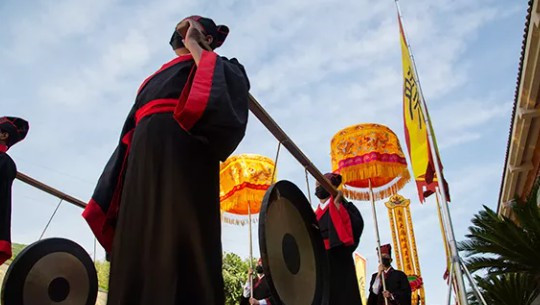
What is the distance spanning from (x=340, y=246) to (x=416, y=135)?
1.25 meters

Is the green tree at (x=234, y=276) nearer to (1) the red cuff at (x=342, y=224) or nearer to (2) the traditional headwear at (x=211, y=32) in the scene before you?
(1) the red cuff at (x=342, y=224)

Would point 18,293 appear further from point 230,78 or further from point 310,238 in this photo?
point 230,78

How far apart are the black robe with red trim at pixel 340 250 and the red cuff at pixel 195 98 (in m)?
2.92

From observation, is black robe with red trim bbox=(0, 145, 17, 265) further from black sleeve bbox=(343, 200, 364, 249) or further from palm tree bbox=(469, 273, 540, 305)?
palm tree bbox=(469, 273, 540, 305)

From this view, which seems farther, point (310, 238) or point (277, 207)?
point (310, 238)

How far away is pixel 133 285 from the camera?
6.02ft

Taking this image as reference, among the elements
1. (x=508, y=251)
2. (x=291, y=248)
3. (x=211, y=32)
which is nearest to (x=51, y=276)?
(x=291, y=248)

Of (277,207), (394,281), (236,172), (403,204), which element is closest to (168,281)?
(277,207)

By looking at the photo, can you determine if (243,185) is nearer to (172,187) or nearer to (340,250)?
(340,250)

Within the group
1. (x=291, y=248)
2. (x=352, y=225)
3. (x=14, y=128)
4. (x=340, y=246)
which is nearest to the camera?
(x=291, y=248)

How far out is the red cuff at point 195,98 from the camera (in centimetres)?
203

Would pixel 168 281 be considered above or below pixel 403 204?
below

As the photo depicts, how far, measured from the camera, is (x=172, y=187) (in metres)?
2.01

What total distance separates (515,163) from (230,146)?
34.7ft
